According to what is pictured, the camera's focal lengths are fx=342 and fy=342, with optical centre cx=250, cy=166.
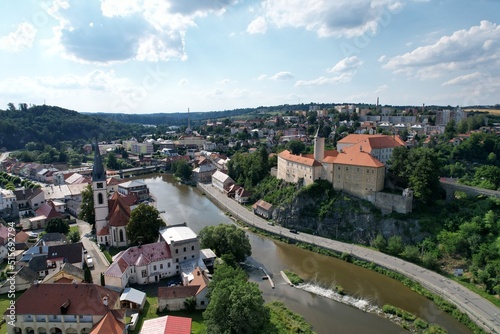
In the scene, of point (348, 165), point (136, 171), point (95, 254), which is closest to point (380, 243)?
point (348, 165)

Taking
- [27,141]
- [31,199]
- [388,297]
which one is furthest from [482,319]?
[27,141]

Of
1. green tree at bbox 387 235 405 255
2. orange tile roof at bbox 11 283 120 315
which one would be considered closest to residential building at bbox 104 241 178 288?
orange tile roof at bbox 11 283 120 315

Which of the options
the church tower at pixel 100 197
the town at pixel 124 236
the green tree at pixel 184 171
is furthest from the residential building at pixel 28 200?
the green tree at pixel 184 171

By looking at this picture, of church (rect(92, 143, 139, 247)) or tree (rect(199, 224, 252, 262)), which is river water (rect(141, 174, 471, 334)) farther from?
church (rect(92, 143, 139, 247))

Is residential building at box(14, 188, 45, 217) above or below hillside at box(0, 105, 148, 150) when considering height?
below

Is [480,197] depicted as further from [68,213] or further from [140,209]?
[68,213]
